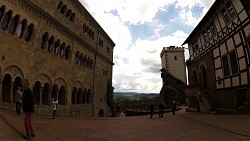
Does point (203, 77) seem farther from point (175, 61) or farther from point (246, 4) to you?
point (175, 61)

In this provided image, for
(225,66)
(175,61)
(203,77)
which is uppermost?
(175,61)

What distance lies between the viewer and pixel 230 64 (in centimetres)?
2019

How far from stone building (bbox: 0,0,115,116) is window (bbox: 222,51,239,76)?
A: 15.3m

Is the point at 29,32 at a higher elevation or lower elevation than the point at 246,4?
lower

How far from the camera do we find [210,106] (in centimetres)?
2386

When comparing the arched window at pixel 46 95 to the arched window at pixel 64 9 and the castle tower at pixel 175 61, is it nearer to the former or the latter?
the arched window at pixel 64 9

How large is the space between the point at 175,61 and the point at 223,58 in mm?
40000

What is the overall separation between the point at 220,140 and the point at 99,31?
3166 centimetres

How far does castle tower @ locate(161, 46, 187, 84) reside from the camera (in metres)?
60.3

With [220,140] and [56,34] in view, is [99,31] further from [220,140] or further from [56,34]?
[220,140]

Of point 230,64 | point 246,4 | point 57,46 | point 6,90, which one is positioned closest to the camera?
point 246,4

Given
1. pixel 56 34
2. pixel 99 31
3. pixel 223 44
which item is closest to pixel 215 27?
pixel 223 44

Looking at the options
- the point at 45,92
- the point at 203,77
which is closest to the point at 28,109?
the point at 45,92

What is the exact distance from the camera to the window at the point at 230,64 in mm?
19516
